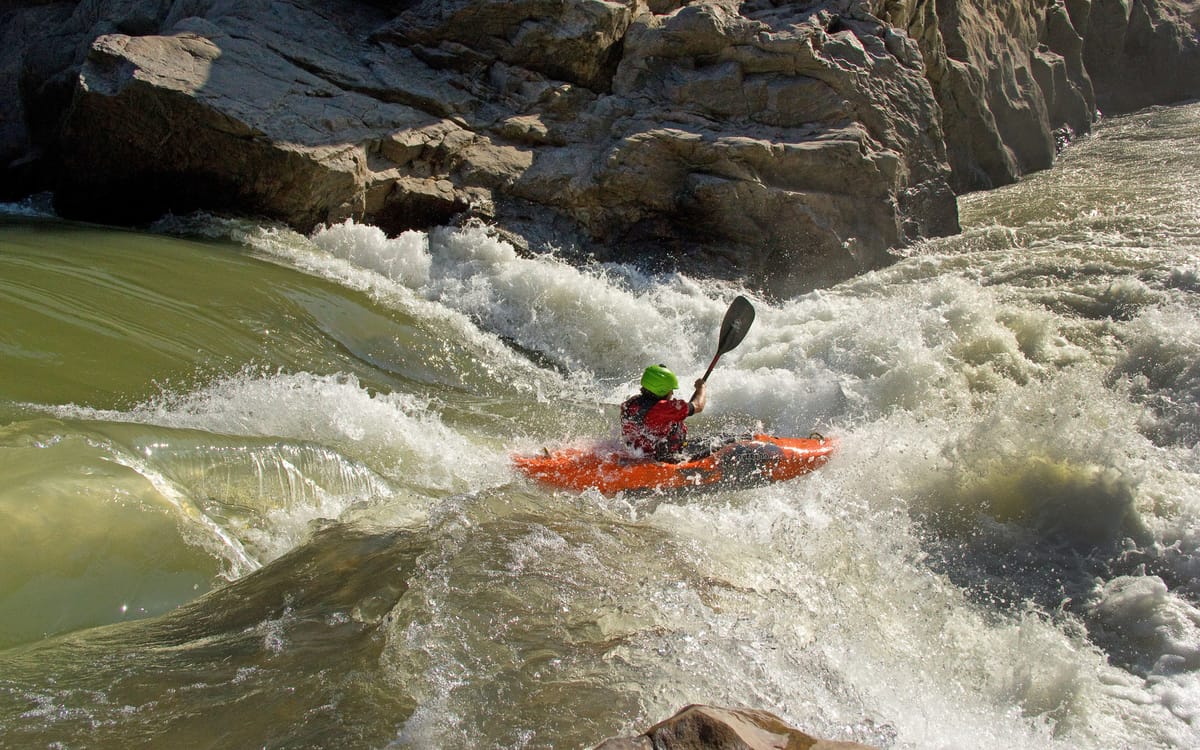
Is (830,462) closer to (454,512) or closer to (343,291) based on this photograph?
(454,512)

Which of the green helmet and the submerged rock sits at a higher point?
the green helmet

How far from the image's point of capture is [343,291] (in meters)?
6.89

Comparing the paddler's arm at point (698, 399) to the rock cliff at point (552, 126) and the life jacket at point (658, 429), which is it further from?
the rock cliff at point (552, 126)

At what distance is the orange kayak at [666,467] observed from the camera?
482cm

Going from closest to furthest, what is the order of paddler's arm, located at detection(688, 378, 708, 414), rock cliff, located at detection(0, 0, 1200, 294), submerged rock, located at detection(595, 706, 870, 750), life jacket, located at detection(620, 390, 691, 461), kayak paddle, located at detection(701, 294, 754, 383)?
submerged rock, located at detection(595, 706, 870, 750), life jacket, located at detection(620, 390, 691, 461), paddler's arm, located at detection(688, 378, 708, 414), kayak paddle, located at detection(701, 294, 754, 383), rock cliff, located at detection(0, 0, 1200, 294)

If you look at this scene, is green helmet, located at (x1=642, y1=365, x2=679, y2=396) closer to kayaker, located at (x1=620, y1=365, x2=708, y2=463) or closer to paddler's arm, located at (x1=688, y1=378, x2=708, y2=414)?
kayaker, located at (x1=620, y1=365, x2=708, y2=463)

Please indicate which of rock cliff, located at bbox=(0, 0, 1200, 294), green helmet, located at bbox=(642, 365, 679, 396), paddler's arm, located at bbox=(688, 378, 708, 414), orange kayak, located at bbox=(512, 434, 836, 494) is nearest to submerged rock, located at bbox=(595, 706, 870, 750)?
orange kayak, located at bbox=(512, 434, 836, 494)

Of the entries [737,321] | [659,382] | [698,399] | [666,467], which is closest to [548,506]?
[666,467]

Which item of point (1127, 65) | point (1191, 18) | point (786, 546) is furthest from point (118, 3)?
point (1191, 18)

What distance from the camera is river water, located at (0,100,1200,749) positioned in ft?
8.69

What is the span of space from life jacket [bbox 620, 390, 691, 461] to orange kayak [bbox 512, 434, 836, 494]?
0.31 feet

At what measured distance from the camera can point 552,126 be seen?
361 inches

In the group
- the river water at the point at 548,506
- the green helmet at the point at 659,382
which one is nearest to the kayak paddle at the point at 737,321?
the river water at the point at 548,506

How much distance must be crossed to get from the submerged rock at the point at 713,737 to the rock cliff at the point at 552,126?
6838mm
